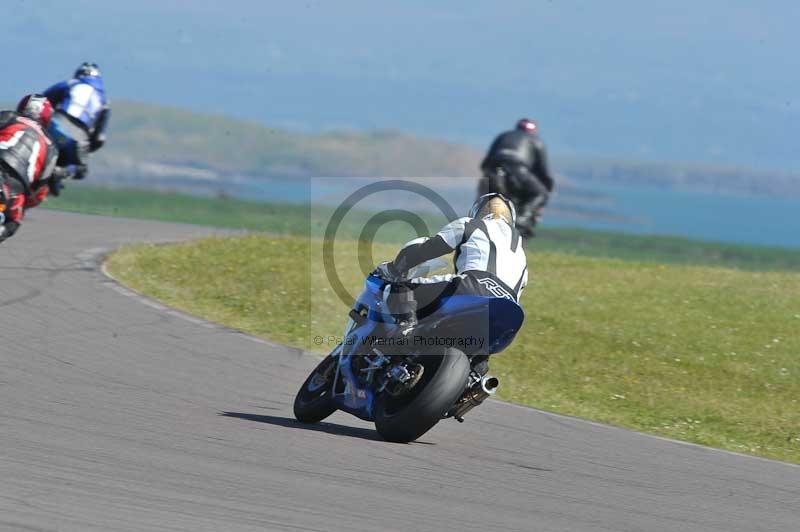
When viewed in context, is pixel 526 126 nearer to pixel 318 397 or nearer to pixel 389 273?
pixel 318 397

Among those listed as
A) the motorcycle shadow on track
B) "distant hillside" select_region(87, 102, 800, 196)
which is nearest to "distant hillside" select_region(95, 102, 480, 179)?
"distant hillside" select_region(87, 102, 800, 196)

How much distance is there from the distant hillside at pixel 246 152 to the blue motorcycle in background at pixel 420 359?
88.4m

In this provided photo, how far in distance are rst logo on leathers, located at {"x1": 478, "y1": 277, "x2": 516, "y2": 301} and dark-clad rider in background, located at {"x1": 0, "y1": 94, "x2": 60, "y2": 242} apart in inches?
239

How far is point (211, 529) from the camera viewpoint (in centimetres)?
536

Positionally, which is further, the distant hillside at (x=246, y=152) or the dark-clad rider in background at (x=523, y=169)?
the distant hillside at (x=246, y=152)

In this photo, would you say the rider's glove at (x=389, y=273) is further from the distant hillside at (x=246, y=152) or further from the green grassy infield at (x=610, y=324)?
the distant hillside at (x=246, y=152)

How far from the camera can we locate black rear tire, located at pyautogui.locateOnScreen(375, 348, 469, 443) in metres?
7.31

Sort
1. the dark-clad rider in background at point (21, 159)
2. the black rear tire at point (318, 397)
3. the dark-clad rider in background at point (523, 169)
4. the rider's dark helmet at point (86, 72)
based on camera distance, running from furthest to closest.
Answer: the dark-clad rider in background at point (523, 169) < the rider's dark helmet at point (86, 72) < the dark-clad rider in background at point (21, 159) < the black rear tire at point (318, 397)

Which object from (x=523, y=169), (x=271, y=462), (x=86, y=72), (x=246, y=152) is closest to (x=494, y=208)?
(x=271, y=462)

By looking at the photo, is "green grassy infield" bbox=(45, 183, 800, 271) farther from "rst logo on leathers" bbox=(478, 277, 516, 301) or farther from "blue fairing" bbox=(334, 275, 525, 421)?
"rst logo on leathers" bbox=(478, 277, 516, 301)

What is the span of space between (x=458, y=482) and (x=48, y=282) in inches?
309

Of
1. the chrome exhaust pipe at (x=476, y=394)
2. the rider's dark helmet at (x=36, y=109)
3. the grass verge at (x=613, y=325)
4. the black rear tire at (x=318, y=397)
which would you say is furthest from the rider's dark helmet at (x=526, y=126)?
the chrome exhaust pipe at (x=476, y=394)

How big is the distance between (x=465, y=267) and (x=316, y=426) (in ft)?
4.77

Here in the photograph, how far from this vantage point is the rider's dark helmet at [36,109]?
42.6 ft
